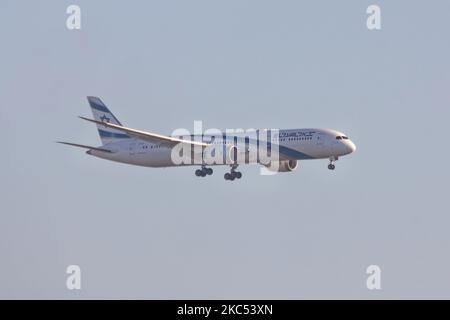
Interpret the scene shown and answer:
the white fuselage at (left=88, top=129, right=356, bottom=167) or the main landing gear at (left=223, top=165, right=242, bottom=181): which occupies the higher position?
the white fuselage at (left=88, top=129, right=356, bottom=167)

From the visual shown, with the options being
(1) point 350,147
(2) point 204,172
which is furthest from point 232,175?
(1) point 350,147

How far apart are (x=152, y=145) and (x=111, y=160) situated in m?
6.01

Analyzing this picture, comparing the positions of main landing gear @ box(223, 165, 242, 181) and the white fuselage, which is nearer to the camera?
the white fuselage

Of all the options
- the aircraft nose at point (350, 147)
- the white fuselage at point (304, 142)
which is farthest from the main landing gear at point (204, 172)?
the aircraft nose at point (350, 147)

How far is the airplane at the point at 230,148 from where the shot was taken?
421 feet

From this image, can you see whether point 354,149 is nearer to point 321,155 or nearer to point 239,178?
point 321,155

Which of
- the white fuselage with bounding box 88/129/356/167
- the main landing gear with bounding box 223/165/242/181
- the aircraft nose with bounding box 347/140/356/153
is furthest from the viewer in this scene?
the main landing gear with bounding box 223/165/242/181

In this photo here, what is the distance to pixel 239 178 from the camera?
133625mm

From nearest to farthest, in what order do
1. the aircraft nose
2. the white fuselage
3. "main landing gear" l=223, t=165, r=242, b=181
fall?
1. the white fuselage
2. the aircraft nose
3. "main landing gear" l=223, t=165, r=242, b=181

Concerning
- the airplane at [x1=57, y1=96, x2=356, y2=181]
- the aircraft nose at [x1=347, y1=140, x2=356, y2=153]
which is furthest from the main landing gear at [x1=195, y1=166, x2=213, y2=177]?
the aircraft nose at [x1=347, y1=140, x2=356, y2=153]

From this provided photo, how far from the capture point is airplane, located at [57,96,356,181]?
12825cm

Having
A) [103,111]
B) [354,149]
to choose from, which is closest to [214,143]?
[354,149]

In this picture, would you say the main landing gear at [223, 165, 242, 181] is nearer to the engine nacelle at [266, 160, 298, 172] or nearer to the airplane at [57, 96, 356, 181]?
the airplane at [57, 96, 356, 181]

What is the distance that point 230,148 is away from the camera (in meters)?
130
